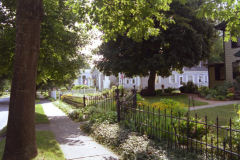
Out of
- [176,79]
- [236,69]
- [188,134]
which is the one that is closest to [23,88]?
[188,134]

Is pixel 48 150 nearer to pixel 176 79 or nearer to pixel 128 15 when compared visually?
pixel 128 15

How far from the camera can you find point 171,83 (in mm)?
39438

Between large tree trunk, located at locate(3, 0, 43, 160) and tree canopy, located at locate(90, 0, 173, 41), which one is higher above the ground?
tree canopy, located at locate(90, 0, 173, 41)

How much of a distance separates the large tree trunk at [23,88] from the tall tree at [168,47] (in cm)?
1529

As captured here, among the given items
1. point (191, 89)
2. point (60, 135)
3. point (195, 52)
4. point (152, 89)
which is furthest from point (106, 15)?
point (191, 89)

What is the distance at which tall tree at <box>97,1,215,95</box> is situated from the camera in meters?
19.7

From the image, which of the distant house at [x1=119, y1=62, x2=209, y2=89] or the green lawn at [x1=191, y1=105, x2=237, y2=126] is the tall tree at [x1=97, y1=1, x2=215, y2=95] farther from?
the distant house at [x1=119, y1=62, x2=209, y2=89]

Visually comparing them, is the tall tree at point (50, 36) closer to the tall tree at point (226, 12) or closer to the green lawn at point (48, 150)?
the green lawn at point (48, 150)

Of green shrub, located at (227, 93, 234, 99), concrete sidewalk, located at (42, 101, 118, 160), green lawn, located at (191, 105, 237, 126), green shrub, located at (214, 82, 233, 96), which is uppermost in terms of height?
green shrub, located at (214, 82, 233, 96)

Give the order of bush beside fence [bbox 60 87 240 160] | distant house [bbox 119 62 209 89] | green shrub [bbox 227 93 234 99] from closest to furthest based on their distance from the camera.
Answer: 1. bush beside fence [bbox 60 87 240 160]
2. green shrub [bbox 227 93 234 99]
3. distant house [bbox 119 62 209 89]

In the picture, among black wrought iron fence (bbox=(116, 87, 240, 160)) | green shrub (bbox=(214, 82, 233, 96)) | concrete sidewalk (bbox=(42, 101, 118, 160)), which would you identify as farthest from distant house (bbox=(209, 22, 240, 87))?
concrete sidewalk (bbox=(42, 101, 118, 160))

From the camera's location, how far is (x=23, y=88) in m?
4.78

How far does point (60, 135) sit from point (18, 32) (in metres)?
4.83

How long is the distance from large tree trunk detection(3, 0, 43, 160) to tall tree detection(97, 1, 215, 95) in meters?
15.3
